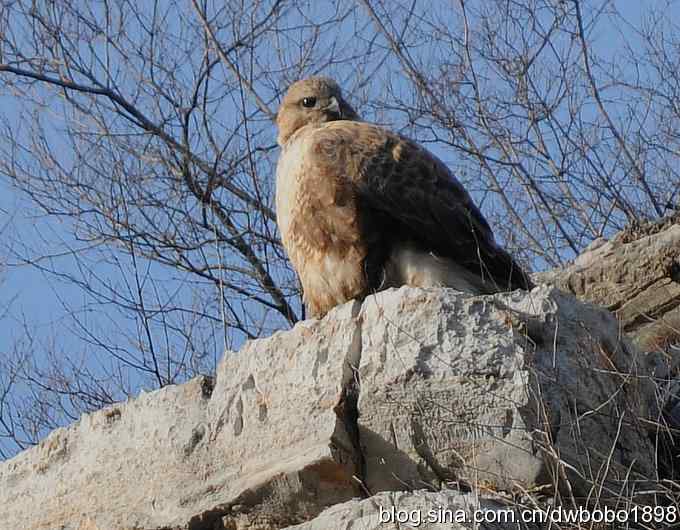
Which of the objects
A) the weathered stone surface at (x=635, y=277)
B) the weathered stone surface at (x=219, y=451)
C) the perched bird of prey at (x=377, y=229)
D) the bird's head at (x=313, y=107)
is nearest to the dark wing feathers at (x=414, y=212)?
the perched bird of prey at (x=377, y=229)

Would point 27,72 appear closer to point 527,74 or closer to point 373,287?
point 527,74

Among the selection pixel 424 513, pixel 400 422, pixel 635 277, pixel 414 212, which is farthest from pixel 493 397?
pixel 635 277

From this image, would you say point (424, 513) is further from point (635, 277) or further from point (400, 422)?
point (635, 277)

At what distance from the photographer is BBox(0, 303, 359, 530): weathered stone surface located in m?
4.32

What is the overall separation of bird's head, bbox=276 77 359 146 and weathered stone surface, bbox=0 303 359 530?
88.7 inches

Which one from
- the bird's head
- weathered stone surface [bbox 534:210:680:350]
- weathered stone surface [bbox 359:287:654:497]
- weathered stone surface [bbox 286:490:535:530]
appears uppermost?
the bird's head

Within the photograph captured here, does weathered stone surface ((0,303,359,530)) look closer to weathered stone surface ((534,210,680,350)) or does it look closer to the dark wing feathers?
the dark wing feathers

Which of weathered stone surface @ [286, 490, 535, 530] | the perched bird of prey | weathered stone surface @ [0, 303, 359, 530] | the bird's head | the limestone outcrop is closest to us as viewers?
weathered stone surface @ [286, 490, 535, 530]

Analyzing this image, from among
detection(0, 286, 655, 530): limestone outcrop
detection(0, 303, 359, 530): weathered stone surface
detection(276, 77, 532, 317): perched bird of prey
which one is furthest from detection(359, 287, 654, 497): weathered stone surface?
detection(276, 77, 532, 317): perched bird of prey

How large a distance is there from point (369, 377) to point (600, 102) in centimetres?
539

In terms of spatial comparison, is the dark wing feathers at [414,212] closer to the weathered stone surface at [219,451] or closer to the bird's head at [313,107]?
the weathered stone surface at [219,451]

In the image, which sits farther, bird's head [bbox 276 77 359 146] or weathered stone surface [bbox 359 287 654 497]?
bird's head [bbox 276 77 359 146]

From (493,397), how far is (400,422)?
316 mm

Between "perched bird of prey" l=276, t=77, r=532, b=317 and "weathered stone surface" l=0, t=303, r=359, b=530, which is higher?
"perched bird of prey" l=276, t=77, r=532, b=317
